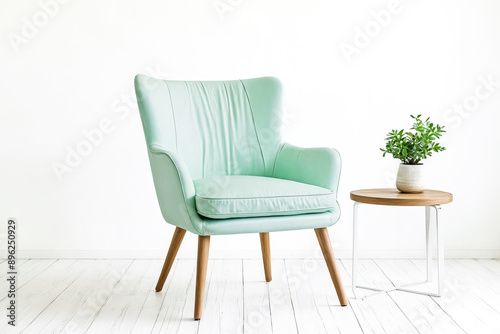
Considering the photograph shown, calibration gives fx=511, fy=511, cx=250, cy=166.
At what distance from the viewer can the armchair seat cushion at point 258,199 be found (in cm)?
175

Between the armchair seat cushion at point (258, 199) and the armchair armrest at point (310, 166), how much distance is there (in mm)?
75

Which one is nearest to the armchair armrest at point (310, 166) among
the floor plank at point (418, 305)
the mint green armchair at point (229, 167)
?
the mint green armchair at point (229, 167)

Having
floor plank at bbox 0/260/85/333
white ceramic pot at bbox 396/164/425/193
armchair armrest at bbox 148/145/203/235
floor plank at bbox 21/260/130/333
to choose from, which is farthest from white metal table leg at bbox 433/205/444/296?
floor plank at bbox 0/260/85/333

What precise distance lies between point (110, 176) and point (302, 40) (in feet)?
4.14

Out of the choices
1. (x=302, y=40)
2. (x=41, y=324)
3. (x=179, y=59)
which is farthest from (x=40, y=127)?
(x=302, y=40)

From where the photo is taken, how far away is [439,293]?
6.77 ft

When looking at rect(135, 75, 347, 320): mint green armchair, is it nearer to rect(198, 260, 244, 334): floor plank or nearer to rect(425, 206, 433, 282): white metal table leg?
rect(198, 260, 244, 334): floor plank

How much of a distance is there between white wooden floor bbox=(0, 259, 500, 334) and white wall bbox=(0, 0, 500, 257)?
209mm

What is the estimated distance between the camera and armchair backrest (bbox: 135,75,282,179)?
2180 mm

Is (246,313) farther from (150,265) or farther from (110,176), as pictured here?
(110,176)

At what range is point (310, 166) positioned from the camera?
2049 millimetres

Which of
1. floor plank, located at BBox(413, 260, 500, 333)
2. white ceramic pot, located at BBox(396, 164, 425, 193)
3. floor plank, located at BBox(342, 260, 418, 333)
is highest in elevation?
white ceramic pot, located at BBox(396, 164, 425, 193)

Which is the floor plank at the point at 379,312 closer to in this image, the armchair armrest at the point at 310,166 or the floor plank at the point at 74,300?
the armchair armrest at the point at 310,166

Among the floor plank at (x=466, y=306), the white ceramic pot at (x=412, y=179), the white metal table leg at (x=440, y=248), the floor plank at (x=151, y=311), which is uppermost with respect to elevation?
the white ceramic pot at (x=412, y=179)
